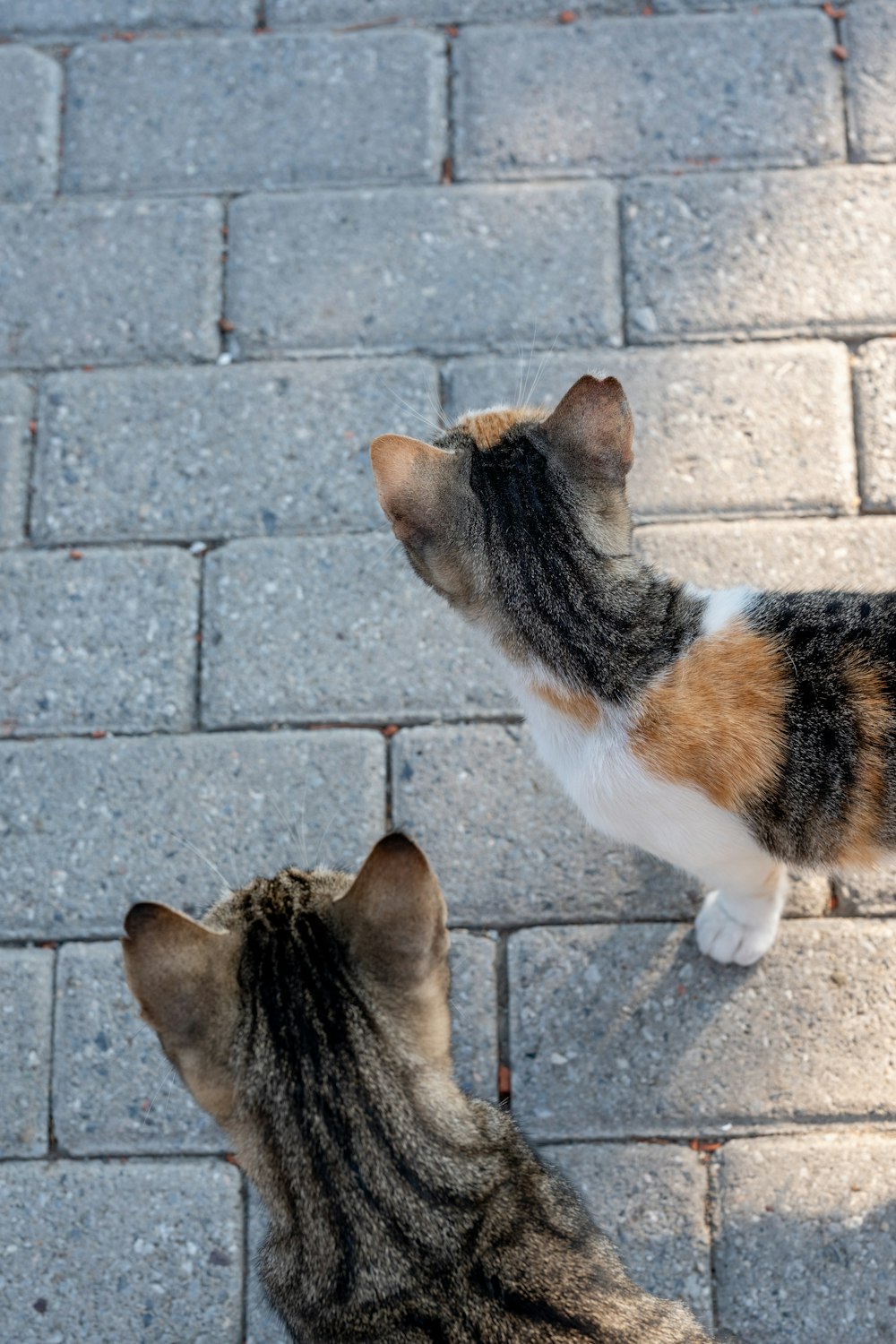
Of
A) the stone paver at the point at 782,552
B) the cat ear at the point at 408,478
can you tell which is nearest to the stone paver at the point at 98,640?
the cat ear at the point at 408,478

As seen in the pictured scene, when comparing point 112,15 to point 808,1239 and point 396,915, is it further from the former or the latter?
point 808,1239

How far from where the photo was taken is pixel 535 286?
3846mm

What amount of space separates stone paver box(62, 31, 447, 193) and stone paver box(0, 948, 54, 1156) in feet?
7.85

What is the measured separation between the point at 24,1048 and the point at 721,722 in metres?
2.01

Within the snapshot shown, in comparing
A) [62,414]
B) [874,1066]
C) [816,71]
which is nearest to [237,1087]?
[874,1066]

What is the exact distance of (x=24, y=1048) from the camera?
3332 mm

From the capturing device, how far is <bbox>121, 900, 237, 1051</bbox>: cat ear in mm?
2131

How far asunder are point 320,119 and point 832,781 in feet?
8.90

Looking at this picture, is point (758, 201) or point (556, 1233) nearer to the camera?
Result: point (556, 1233)

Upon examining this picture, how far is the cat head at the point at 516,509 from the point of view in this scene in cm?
269

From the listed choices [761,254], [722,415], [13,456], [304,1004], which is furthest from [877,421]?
[13,456]

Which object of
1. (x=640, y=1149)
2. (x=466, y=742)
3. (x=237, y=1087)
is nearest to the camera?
(x=237, y=1087)

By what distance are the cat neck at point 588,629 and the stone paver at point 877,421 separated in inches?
45.8

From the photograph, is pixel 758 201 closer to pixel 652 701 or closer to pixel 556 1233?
pixel 652 701
